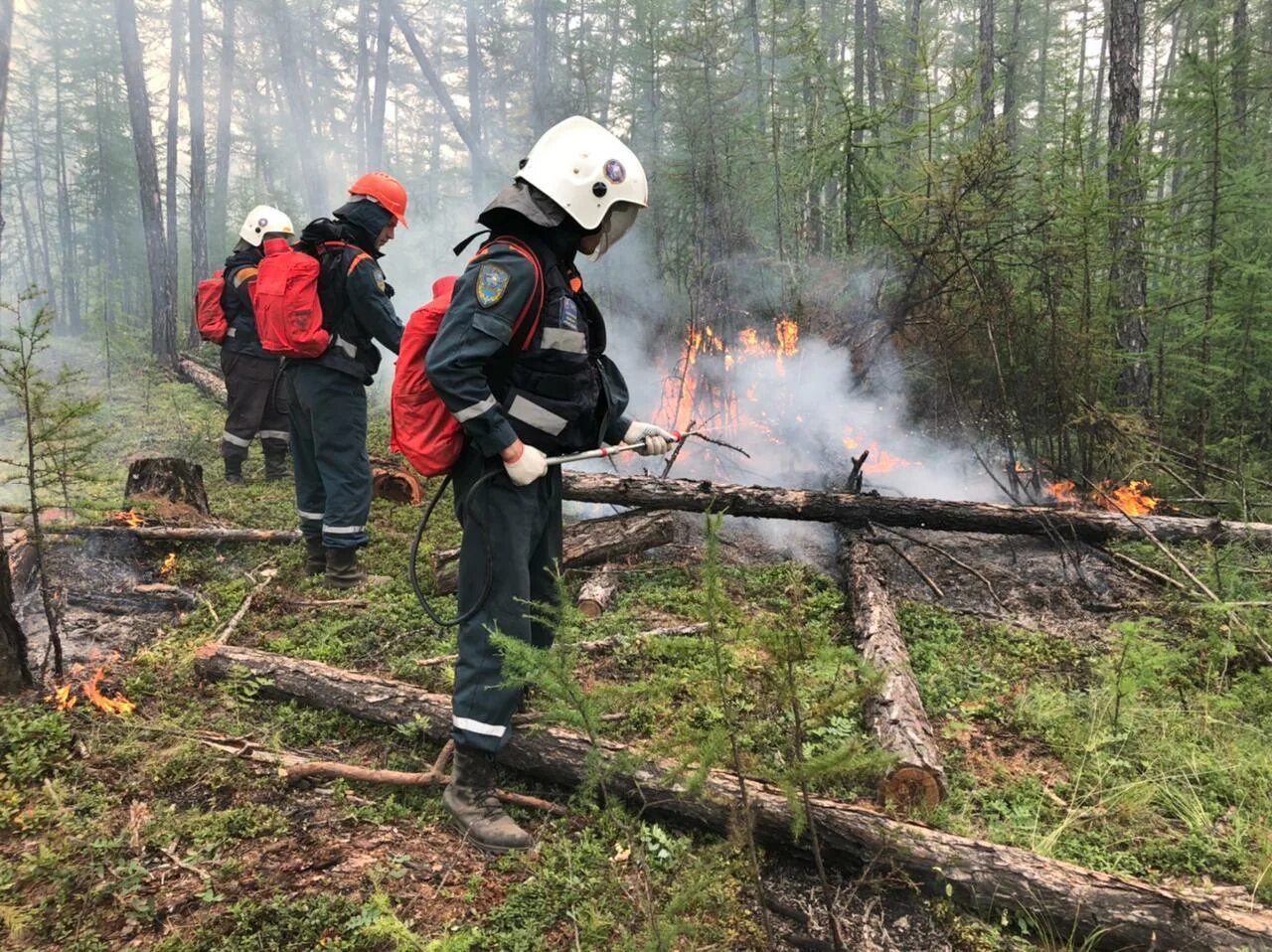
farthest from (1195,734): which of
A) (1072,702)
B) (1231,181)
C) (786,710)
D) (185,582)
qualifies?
(1231,181)

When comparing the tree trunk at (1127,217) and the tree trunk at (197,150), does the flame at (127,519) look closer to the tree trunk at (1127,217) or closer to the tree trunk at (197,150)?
the tree trunk at (1127,217)

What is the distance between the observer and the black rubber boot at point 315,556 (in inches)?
215

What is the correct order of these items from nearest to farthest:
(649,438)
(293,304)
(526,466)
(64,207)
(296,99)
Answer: (526,466) → (649,438) → (293,304) → (296,99) → (64,207)

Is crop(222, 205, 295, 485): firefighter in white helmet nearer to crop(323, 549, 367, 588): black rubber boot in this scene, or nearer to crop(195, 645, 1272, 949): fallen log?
crop(323, 549, 367, 588): black rubber boot

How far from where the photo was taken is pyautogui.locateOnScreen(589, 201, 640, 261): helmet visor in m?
3.00

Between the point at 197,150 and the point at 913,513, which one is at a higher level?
the point at 197,150

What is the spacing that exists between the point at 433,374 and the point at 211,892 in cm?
195

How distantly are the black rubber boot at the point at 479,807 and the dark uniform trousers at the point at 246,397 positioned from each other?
598 centimetres

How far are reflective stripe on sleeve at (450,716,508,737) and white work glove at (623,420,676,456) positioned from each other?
1.35 m

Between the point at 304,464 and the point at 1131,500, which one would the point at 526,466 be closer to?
the point at 304,464

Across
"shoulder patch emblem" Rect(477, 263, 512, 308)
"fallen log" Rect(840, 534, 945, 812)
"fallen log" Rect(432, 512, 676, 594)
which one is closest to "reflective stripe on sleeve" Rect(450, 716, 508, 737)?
"fallen log" Rect(840, 534, 945, 812)

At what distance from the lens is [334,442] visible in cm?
506

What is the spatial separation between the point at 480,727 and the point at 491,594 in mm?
538

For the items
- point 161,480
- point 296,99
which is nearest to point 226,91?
point 296,99
